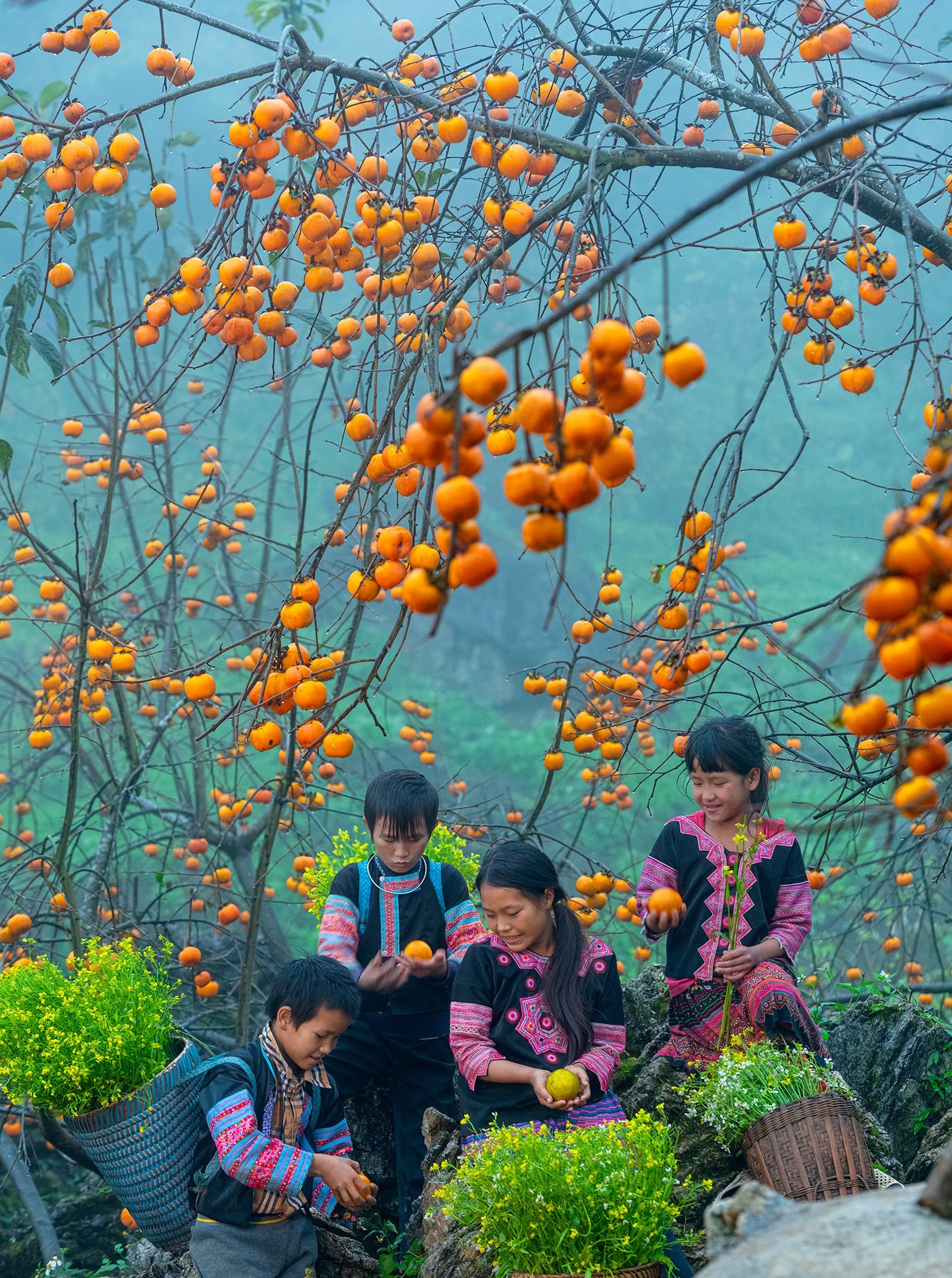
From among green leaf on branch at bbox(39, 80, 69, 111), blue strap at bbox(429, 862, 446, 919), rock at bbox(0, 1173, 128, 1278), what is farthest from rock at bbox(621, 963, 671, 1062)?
green leaf on branch at bbox(39, 80, 69, 111)

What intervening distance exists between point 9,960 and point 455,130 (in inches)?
116

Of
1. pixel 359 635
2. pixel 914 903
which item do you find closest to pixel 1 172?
pixel 914 903

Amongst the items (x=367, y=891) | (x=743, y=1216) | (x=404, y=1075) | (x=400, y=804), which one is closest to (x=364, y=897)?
(x=367, y=891)

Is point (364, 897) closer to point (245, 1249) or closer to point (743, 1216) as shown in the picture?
point (245, 1249)

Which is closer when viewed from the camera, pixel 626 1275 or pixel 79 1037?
pixel 626 1275

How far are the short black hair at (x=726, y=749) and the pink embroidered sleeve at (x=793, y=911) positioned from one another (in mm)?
295

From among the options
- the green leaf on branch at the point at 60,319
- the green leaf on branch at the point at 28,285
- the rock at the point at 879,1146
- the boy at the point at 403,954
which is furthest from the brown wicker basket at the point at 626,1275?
the green leaf on branch at the point at 28,285

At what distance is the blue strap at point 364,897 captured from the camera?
2.67 m

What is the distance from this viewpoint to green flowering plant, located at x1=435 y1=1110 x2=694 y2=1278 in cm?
169

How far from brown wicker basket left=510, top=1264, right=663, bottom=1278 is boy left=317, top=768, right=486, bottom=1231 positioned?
949mm

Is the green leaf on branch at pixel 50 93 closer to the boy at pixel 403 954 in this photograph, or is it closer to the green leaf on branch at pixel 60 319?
the green leaf on branch at pixel 60 319

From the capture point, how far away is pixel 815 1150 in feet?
6.46

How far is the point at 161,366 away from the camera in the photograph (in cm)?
238

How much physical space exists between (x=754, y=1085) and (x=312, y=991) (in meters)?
0.86
